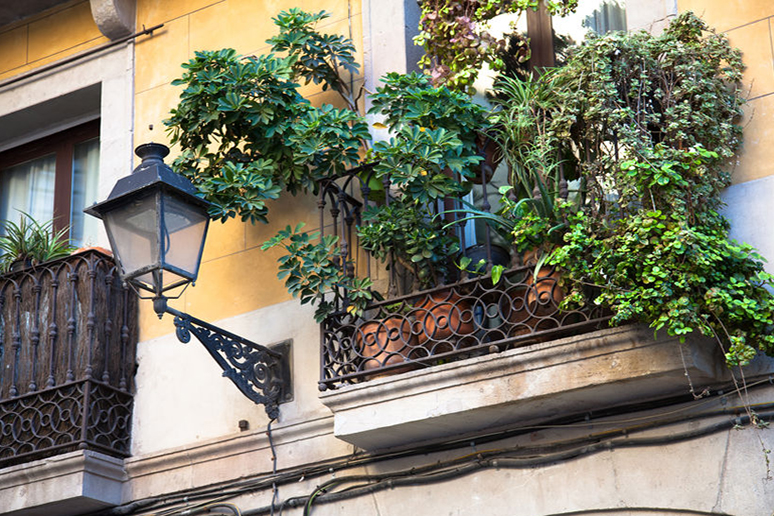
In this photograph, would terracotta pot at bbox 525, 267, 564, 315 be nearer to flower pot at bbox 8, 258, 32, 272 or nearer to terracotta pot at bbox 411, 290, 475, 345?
terracotta pot at bbox 411, 290, 475, 345

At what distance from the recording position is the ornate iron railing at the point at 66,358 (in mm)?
6973

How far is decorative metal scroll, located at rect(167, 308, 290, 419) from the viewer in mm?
6410

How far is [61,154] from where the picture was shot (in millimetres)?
8812

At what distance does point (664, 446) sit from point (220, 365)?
2.22 metres

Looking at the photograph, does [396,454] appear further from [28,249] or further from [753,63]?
[28,249]

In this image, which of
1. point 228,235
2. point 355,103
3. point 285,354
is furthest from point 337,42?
point 285,354

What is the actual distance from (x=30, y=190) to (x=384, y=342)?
3686mm

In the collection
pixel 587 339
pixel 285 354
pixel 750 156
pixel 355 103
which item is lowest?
pixel 587 339

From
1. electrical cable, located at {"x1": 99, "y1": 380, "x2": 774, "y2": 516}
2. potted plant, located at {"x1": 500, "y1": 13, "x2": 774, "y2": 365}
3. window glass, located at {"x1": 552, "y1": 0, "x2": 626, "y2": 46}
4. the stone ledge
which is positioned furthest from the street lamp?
window glass, located at {"x1": 552, "y1": 0, "x2": 626, "y2": 46}

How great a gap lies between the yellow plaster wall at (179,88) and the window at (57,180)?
844 mm

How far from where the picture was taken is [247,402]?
6.86 metres

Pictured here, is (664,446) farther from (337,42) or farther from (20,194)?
(20,194)

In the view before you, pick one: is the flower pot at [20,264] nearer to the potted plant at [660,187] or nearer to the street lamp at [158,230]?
the street lamp at [158,230]

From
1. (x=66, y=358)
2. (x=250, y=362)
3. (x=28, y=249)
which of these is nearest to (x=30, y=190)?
(x=28, y=249)
